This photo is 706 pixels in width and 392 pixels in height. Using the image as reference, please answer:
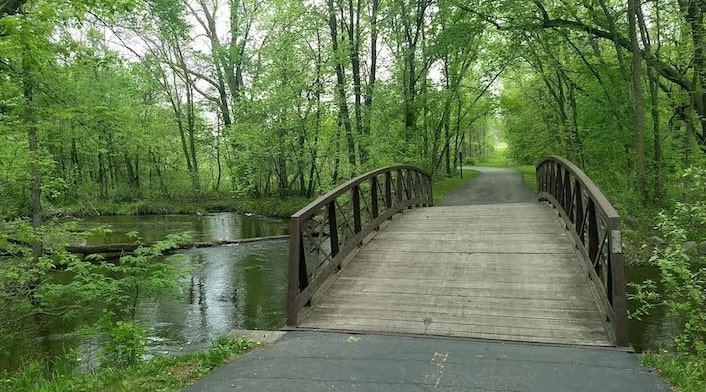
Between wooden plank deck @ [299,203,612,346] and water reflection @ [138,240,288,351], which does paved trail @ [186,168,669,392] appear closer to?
wooden plank deck @ [299,203,612,346]

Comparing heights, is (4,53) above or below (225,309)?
above

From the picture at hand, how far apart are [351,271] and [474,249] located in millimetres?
1772

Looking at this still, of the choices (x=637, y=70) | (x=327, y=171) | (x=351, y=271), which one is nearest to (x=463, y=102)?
(x=327, y=171)

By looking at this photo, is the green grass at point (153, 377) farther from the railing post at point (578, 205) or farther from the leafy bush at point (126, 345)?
the railing post at point (578, 205)

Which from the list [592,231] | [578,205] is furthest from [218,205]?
[592,231]

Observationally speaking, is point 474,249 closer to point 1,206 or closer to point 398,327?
point 398,327

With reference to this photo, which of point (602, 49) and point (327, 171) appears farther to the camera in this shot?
point (327, 171)

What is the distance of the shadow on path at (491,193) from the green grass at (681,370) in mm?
12687

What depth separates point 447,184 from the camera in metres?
21.8

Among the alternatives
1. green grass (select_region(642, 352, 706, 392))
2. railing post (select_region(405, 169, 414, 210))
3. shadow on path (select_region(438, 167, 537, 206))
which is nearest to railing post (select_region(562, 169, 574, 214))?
railing post (select_region(405, 169, 414, 210))

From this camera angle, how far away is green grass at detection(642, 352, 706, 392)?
3.10 metres

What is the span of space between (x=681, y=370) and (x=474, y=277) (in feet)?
8.47

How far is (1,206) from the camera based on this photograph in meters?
7.57

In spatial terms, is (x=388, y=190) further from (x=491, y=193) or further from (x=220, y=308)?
(x=491, y=193)
